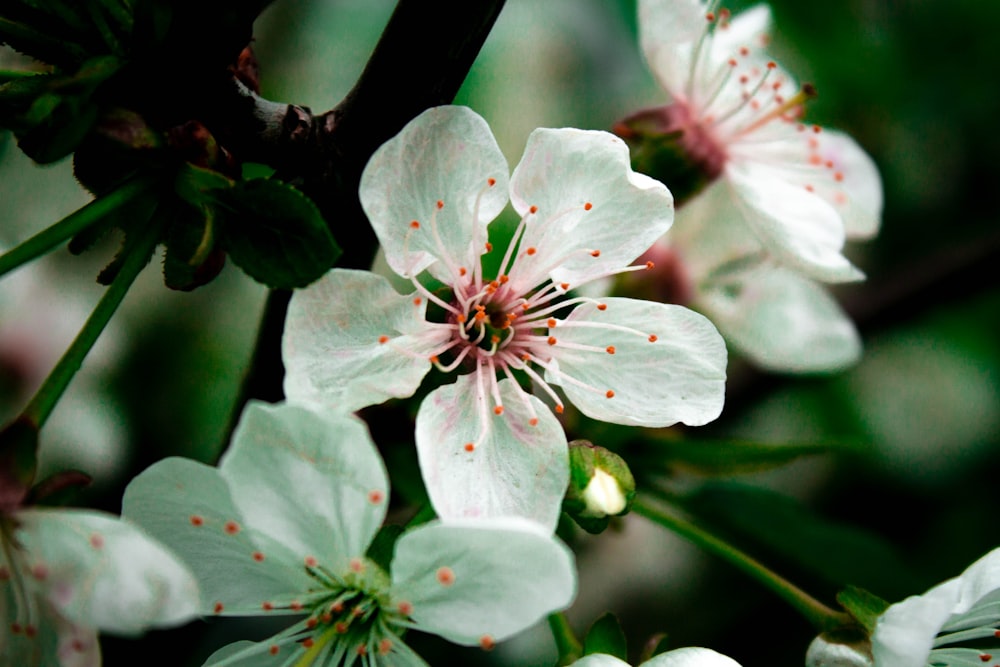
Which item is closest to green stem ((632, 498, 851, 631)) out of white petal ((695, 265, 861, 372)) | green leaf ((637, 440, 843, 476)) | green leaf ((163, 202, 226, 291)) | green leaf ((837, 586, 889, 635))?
green leaf ((837, 586, 889, 635))

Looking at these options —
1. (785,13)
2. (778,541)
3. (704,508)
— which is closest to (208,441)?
(704,508)

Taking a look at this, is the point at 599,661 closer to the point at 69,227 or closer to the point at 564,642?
the point at 564,642

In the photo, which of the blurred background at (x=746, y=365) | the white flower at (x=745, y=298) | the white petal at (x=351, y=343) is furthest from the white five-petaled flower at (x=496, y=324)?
the blurred background at (x=746, y=365)

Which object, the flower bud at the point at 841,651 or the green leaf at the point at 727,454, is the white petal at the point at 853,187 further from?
the flower bud at the point at 841,651

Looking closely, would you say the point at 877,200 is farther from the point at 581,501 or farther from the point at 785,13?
the point at 785,13

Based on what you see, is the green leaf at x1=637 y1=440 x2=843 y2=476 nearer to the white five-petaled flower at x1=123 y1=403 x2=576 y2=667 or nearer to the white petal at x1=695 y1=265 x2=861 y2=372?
the white petal at x1=695 y1=265 x2=861 y2=372
